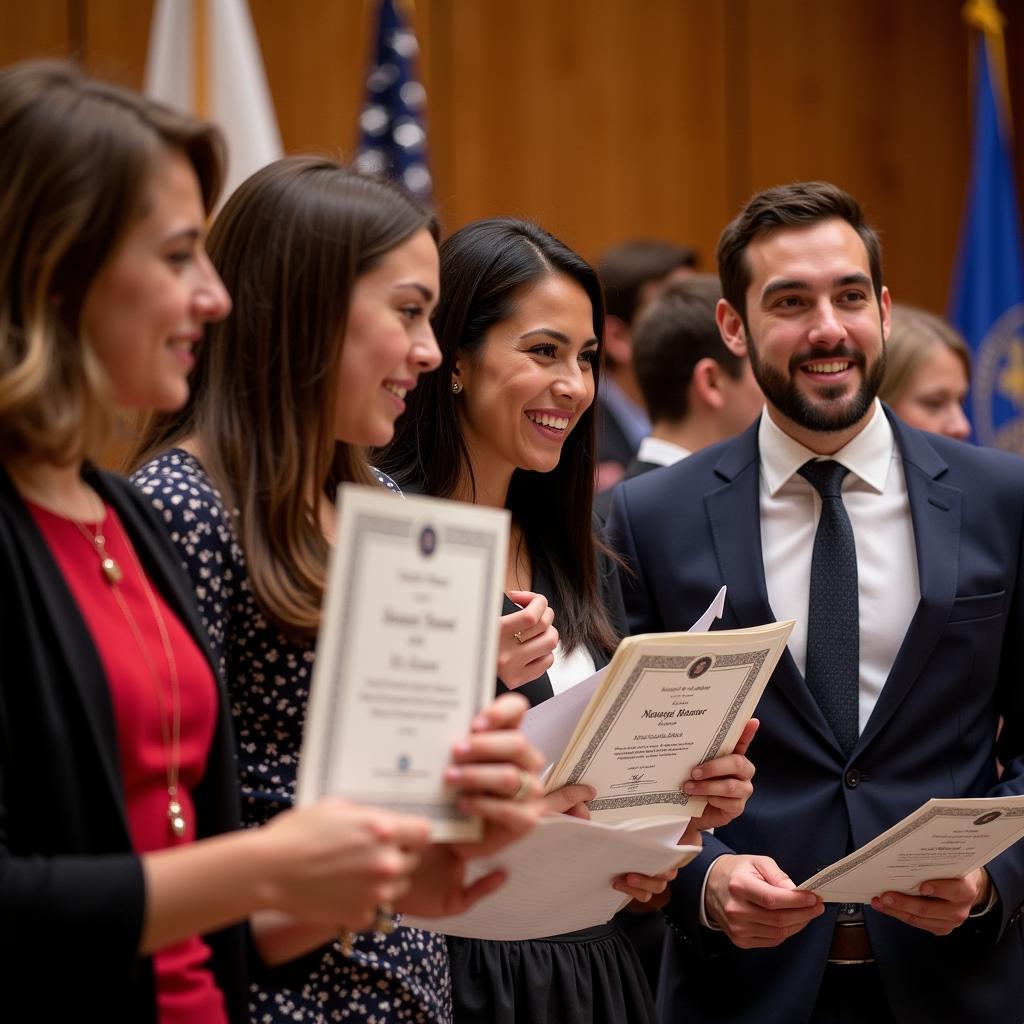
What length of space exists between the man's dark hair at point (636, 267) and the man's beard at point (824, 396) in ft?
8.13

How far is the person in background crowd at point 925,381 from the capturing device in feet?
13.2

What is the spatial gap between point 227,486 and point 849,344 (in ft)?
4.69

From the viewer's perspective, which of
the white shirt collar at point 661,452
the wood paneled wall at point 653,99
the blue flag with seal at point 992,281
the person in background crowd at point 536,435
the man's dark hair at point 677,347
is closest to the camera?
the person in background crowd at point 536,435

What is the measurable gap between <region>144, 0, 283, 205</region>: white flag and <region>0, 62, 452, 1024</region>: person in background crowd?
11.7 ft

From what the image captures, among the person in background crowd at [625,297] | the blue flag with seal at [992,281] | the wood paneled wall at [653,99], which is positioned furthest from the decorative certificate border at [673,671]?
the blue flag with seal at [992,281]

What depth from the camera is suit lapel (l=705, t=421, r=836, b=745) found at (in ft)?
8.10

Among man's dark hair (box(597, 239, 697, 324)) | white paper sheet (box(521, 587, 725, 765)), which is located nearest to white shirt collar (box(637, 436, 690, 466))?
man's dark hair (box(597, 239, 697, 324))

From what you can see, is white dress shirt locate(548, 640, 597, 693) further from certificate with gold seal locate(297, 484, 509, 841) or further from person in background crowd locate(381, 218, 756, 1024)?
certificate with gold seal locate(297, 484, 509, 841)

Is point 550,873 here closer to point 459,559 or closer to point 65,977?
point 459,559

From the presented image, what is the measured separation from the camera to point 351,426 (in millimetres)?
1731

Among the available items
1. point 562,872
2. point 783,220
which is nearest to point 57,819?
point 562,872

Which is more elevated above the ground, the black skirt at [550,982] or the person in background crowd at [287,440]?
the person in background crowd at [287,440]

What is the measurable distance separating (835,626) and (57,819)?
5.16 feet

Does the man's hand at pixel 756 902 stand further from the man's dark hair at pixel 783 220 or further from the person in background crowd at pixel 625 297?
the person in background crowd at pixel 625 297
